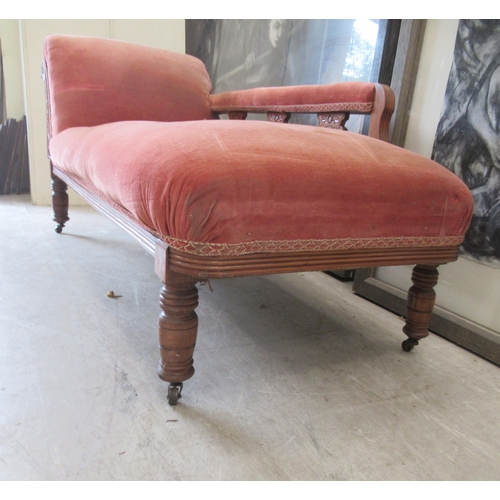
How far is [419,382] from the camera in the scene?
87 centimetres

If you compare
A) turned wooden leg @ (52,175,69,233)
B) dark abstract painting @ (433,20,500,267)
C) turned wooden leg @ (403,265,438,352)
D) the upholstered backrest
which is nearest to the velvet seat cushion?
turned wooden leg @ (403,265,438,352)

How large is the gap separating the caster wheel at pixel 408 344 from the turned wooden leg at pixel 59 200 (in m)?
1.39

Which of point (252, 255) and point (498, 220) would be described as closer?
point (252, 255)

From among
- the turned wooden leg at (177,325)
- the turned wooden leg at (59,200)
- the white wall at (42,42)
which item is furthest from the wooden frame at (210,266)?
the white wall at (42,42)

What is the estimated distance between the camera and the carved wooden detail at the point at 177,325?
2.15ft

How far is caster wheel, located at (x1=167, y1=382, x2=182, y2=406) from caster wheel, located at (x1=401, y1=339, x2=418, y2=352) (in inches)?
21.2

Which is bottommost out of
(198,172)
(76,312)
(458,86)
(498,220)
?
(76,312)

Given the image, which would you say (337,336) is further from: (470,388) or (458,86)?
(458,86)

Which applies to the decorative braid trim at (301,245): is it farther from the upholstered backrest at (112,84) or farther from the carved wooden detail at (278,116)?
the upholstered backrest at (112,84)

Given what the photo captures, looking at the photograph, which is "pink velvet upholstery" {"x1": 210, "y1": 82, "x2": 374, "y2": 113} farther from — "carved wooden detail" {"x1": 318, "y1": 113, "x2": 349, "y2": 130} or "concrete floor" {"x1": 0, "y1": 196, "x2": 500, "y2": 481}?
"concrete floor" {"x1": 0, "y1": 196, "x2": 500, "y2": 481}

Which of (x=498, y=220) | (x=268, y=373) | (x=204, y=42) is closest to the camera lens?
(x=268, y=373)

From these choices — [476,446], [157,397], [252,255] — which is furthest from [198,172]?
[476,446]

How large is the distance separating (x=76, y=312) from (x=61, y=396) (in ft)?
1.21

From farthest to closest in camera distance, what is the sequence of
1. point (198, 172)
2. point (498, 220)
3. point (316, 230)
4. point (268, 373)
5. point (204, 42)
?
point (204, 42) → point (498, 220) → point (268, 373) → point (316, 230) → point (198, 172)
